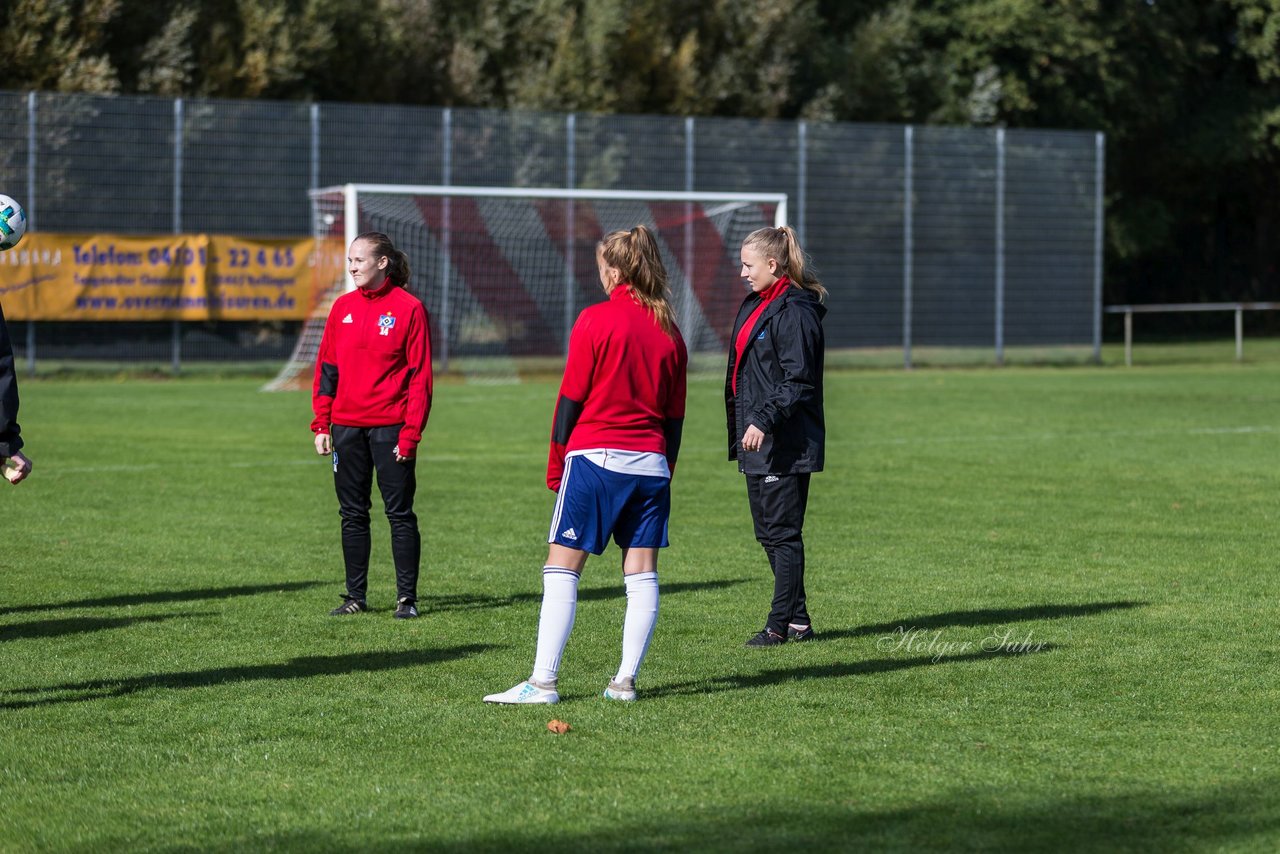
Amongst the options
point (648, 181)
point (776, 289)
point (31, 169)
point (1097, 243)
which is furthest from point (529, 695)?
point (1097, 243)

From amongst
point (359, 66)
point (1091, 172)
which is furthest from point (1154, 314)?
point (359, 66)

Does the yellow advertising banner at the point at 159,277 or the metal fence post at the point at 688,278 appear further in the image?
the metal fence post at the point at 688,278

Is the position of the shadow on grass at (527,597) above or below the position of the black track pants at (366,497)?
below

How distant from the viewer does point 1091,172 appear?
112 ft

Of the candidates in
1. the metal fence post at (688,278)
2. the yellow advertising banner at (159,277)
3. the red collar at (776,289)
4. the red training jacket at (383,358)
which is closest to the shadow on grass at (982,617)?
the red collar at (776,289)

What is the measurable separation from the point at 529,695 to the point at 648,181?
25.2 m

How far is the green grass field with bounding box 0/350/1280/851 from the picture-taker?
488 cm

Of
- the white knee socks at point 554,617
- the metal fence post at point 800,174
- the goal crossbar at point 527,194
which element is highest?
the metal fence post at point 800,174

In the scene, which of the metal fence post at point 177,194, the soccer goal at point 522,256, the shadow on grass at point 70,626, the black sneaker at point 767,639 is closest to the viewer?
the black sneaker at point 767,639

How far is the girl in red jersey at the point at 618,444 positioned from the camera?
6090 millimetres

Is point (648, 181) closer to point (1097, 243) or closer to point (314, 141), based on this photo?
point (314, 141)

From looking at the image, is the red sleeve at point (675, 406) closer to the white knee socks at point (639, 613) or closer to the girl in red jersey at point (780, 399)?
the white knee socks at point (639, 613)

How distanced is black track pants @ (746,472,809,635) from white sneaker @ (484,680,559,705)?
1.56m

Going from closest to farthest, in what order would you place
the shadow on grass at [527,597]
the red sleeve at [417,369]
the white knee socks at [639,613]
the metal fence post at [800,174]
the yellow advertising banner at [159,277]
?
the white knee socks at [639,613]
the red sleeve at [417,369]
the shadow on grass at [527,597]
the yellow advertising banner at [159,277]
the metal fence post at [800,174]
